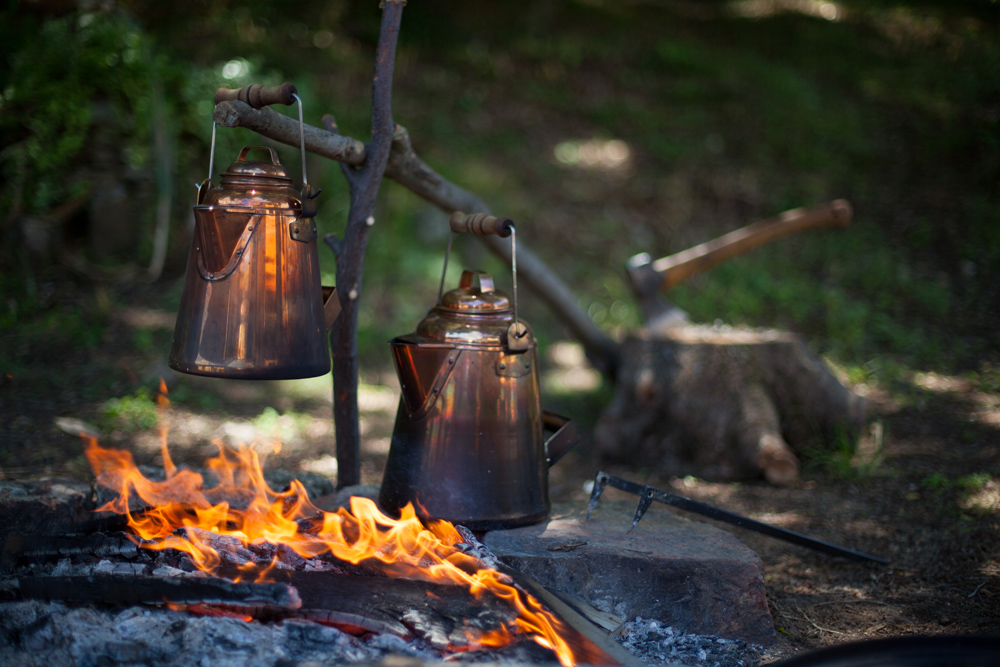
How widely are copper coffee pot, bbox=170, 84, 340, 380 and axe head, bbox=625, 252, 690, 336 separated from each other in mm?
2748

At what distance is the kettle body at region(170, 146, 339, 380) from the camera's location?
179 centimetres

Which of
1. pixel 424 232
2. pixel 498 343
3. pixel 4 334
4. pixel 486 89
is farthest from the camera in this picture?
pixel 486 89

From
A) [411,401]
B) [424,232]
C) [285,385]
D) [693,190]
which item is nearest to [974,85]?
[693,190]

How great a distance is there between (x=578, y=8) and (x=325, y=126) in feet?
28.4

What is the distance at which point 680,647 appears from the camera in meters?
1.93

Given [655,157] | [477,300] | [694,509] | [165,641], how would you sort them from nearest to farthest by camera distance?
[165,641], [477,300], [694,509], [655,157]

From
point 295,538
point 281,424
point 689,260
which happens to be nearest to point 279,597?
point 295,538

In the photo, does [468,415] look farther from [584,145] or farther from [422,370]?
[584,145]

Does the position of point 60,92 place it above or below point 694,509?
above

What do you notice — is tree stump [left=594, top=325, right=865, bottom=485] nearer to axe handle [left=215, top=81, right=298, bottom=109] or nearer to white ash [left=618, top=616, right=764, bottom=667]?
white ash [left=618, top=616, right=764, bottom=667]

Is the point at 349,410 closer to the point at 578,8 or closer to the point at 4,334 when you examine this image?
the point at 4,334

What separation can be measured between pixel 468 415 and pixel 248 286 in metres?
0.70

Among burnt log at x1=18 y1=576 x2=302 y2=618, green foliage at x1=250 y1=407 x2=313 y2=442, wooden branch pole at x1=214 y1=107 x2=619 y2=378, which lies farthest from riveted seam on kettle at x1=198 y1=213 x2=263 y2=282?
green foliage at x1=250 y1=407 x2=313 y2=442

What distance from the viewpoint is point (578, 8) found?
10070mm
